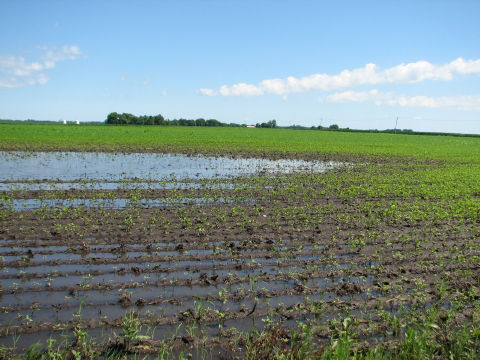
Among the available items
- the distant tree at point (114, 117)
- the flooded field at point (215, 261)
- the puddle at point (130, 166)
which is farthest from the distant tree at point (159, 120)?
the flooded field at point (215, 261)

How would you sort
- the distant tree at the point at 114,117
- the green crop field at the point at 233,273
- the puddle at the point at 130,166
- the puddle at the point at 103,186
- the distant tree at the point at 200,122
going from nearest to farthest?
the green crop field at the point at 233,273
the puddle at the point at 103,186
the puddle at the point at 130,166
the distant tree at the point at 114,117
the distant tree at the point at 200,122

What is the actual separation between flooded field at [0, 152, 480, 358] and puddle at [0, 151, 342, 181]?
2166 mm

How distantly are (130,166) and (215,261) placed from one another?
14242mm

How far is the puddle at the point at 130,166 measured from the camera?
56.5 ft

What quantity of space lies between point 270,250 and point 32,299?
15.5 feet

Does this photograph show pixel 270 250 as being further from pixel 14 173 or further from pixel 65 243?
pixel 14 173

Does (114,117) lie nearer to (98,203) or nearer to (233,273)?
(98,203)

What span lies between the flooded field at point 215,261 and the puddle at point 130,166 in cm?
217

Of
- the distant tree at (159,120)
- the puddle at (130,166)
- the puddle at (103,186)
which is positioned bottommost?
the puddle at (103,186)

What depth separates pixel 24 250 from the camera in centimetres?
769

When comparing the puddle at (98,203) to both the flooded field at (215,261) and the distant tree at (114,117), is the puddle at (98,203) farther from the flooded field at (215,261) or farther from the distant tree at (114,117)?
the distant tree at (114,117)

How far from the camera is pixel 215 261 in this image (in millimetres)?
7527

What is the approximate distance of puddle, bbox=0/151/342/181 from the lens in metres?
17.2

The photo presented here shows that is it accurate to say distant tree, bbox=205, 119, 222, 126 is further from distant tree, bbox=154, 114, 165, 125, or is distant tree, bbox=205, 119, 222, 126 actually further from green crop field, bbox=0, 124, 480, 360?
green crop field, bbox=0, 124, 480, 360
